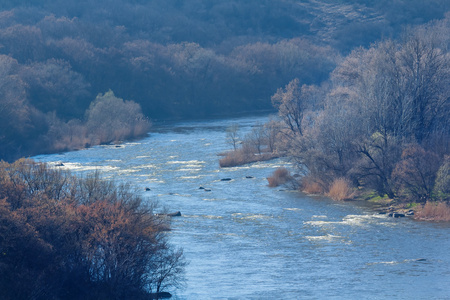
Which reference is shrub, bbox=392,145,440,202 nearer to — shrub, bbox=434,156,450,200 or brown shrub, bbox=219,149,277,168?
shrub, bbox=434,156,450,200

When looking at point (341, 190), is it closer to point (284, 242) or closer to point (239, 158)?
point (284, 242)

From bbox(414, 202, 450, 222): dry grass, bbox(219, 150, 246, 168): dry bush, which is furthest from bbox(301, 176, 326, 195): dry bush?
bbox(219, 150, 246, 168): dry bush

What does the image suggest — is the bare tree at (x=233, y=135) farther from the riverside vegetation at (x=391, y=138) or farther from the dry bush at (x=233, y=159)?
the riverside vegetation at (x=391, y=138)

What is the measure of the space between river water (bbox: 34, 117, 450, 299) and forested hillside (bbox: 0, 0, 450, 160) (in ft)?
66.6

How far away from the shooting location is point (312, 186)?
131 ft

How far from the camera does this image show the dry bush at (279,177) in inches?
1682

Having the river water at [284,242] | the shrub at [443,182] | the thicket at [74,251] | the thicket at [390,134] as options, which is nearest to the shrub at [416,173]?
the thicket at [390,134]

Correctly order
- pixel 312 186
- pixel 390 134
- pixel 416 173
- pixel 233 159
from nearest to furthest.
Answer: pixel 416 173
pixel 390 134
pixel 312 186
pixel 233 159

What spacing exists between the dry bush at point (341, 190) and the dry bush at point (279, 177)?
4.81m

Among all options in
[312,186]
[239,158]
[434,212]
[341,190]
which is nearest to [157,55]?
[239,158]

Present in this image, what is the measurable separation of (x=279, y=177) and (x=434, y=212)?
42.9 ft

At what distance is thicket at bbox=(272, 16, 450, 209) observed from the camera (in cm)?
3488

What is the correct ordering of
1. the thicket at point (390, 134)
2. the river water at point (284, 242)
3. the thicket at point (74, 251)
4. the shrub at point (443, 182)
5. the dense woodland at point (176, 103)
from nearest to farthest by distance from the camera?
the thicket at point (74, 251) < the dense woodland at point (176, 103) < the river water at point (284, 242) < the shrub at point (443, 182) < the thicket at point (390, 134)

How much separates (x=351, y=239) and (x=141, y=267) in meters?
12.2
